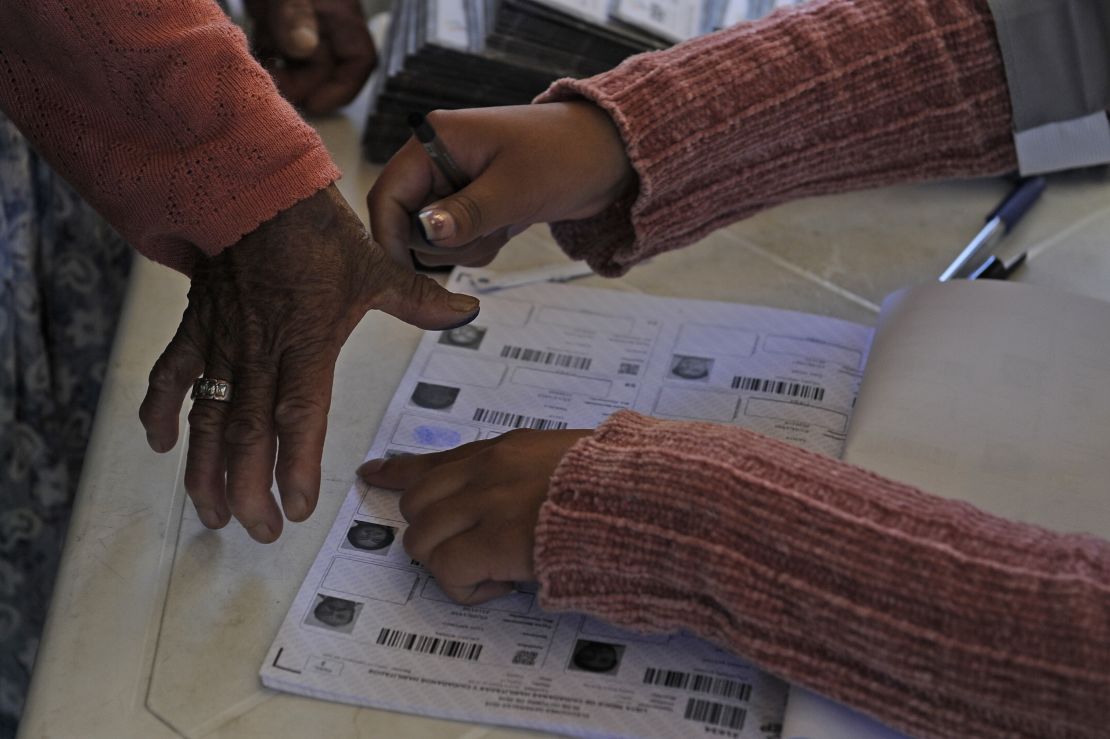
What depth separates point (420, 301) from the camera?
2.64 ft

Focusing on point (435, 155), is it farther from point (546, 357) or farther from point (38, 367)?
point (38, 367)

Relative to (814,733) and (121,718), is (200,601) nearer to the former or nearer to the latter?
(121,718)

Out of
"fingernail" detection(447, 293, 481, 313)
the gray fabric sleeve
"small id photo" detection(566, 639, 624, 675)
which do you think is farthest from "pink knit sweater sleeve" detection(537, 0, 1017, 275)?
"small id photo" detection(566, 639, 624, 675)

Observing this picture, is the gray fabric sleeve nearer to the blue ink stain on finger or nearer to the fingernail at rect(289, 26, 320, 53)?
the blue ink stain on finger

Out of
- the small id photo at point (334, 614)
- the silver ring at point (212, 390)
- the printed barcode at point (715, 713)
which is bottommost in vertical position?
the small id photo at point (334, 614)

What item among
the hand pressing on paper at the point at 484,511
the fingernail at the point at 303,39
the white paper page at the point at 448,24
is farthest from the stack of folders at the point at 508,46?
the hand pressing on paper at the point at 484,511

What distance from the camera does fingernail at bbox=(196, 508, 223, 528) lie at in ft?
2.36

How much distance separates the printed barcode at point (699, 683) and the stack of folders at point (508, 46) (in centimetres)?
62

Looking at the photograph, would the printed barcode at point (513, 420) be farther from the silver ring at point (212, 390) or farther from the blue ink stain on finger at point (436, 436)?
the silver ring at point (212, 390)

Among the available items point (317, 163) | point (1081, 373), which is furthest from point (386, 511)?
point (1081, 373)

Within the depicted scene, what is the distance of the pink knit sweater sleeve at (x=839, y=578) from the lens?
1.86 ft

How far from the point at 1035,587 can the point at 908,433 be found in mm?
186

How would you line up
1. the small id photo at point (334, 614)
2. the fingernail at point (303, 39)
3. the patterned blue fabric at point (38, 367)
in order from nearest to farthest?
the small id photo at point (334, 614) < the patterned blue fabric at point (38, 367) < the fingernail at point (303, 39)

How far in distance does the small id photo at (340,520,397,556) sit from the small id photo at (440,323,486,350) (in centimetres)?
21
